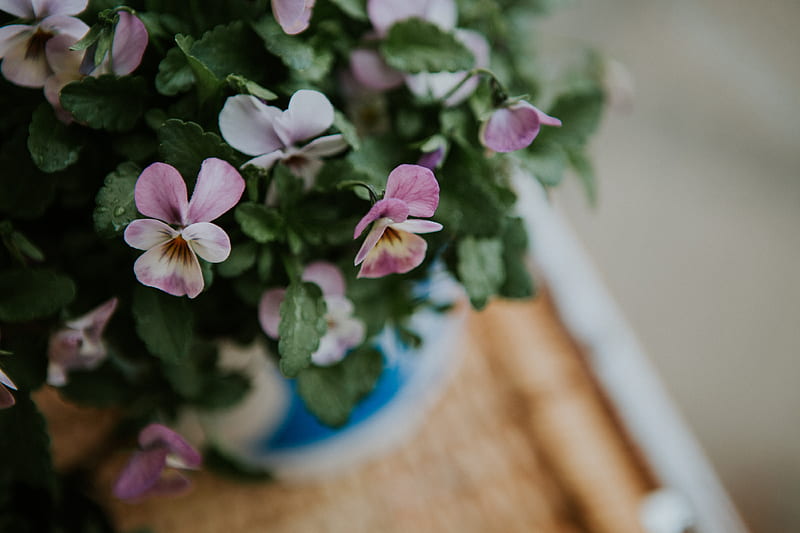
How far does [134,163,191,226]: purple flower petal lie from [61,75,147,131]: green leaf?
5 centimetres

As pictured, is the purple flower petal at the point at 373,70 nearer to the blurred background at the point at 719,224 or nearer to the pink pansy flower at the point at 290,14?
the pink pansy flower at the point at 290,14

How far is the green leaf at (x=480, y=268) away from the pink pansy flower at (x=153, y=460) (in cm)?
18

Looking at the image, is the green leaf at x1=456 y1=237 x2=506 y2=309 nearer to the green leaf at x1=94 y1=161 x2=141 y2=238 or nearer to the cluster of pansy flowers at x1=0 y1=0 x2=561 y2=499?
the cluster of pansy flowers at x1=0 y1=0 x2=561 y2=499

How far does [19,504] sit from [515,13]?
51 cm

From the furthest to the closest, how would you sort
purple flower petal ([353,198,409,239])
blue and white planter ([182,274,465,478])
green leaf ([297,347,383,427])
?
blue and white planter ([182,274,465,478]), green leaf ([297,347,383,427]), purple flower petal ([353,198,409,239])

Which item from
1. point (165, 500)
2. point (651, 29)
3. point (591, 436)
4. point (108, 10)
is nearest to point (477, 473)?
point (591, 436)

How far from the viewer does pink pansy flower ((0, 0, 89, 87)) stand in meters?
0.30

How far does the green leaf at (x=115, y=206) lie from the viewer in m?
0.30

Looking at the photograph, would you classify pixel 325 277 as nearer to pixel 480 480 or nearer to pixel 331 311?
pixel 331 311

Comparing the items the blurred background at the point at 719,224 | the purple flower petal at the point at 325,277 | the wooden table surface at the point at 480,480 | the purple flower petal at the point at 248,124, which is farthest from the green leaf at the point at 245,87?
the blurred background at the point at 719,224

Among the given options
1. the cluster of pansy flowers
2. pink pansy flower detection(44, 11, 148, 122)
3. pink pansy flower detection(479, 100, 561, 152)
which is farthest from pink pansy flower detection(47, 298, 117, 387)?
pink pansy flower detection(479, 100, 561, 152)

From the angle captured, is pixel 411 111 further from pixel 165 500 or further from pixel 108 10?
pixel 165 500

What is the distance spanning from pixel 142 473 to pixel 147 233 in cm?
16

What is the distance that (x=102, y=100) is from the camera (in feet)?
1.02
